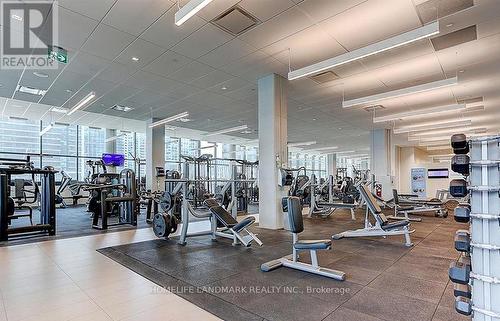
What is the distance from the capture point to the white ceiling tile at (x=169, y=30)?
13.8 feet

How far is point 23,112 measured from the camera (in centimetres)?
997

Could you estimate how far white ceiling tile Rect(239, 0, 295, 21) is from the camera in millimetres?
3797

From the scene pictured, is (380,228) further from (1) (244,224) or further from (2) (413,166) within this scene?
(2) (413,166)

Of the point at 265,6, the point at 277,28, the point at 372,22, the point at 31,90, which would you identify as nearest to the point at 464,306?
the point at 265,6

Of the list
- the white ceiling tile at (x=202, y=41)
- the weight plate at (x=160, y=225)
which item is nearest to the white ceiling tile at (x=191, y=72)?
the white ceiling tile at (x=202, y=41)

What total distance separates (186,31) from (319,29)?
2.15 m

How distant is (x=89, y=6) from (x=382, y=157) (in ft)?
40.3

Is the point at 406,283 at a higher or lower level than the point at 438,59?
lower

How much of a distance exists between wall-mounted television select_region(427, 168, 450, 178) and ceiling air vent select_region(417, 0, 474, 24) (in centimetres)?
1340

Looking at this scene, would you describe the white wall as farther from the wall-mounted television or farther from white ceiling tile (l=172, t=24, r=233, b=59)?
white ceiling tile (l=172, t=24, r=233, b=59)

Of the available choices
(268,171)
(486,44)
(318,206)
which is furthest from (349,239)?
(486,44)

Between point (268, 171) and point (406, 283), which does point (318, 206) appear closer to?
point (268, 171)

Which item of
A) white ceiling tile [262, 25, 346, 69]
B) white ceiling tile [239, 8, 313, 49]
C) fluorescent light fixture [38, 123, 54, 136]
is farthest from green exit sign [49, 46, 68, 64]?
fluorescent light fixture [38, 123, 54, 136]

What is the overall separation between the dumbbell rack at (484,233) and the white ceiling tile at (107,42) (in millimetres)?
5001
